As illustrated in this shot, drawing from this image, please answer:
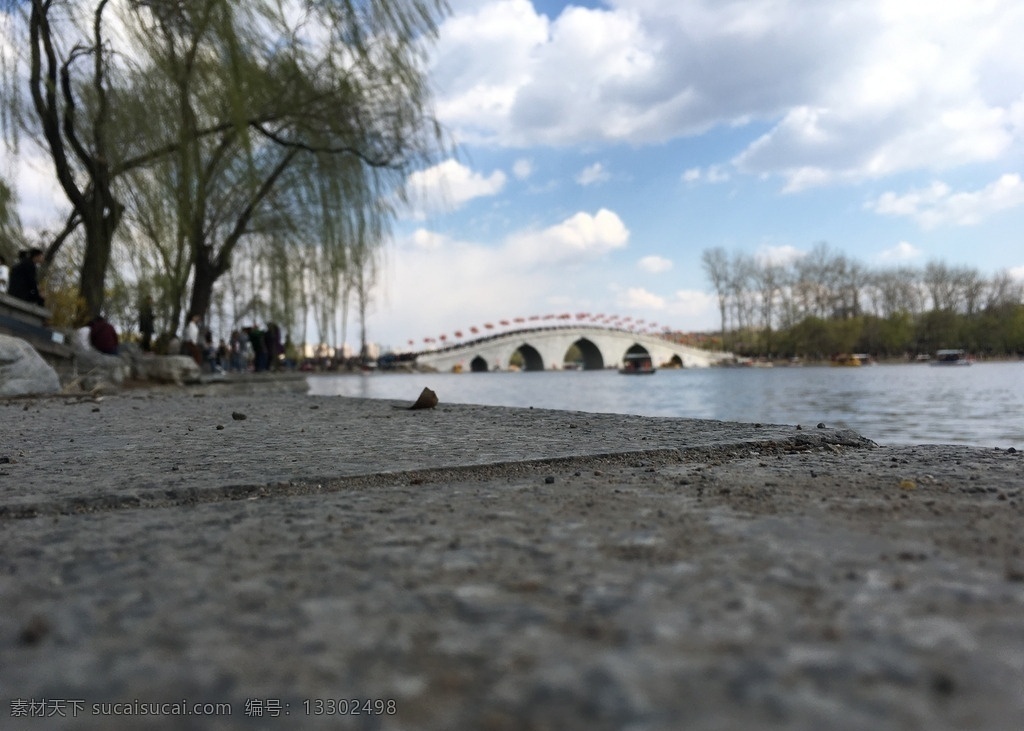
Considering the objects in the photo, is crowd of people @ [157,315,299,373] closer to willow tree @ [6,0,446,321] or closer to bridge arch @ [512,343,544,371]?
willow tree @ [6,0,446,321]

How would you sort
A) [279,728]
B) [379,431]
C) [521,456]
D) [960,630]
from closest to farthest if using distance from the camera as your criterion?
[279,728]
[960,630]
[521,456]
[379,431]

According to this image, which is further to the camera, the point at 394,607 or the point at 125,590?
the point at 125,590

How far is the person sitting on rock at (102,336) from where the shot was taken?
9.96 m

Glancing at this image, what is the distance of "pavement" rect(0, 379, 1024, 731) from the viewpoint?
27.2 inches

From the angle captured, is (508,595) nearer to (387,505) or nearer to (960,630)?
(960,630)

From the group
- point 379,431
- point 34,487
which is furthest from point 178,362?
point 34,487

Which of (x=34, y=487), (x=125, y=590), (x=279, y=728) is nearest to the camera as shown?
(x=279, y=728)

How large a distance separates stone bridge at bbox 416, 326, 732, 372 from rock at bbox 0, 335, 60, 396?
188 feet

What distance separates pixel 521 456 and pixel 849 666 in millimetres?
1657

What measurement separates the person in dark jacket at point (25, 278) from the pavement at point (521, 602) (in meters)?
9.16

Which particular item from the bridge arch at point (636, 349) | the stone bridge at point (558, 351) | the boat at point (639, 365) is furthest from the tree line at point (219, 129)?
the bridge arch at point (636, 349)

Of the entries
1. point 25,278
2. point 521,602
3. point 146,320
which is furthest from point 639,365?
point 521,602

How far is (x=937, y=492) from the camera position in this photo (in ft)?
5.40

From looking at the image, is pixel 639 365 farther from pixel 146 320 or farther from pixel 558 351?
pixel 146 320
